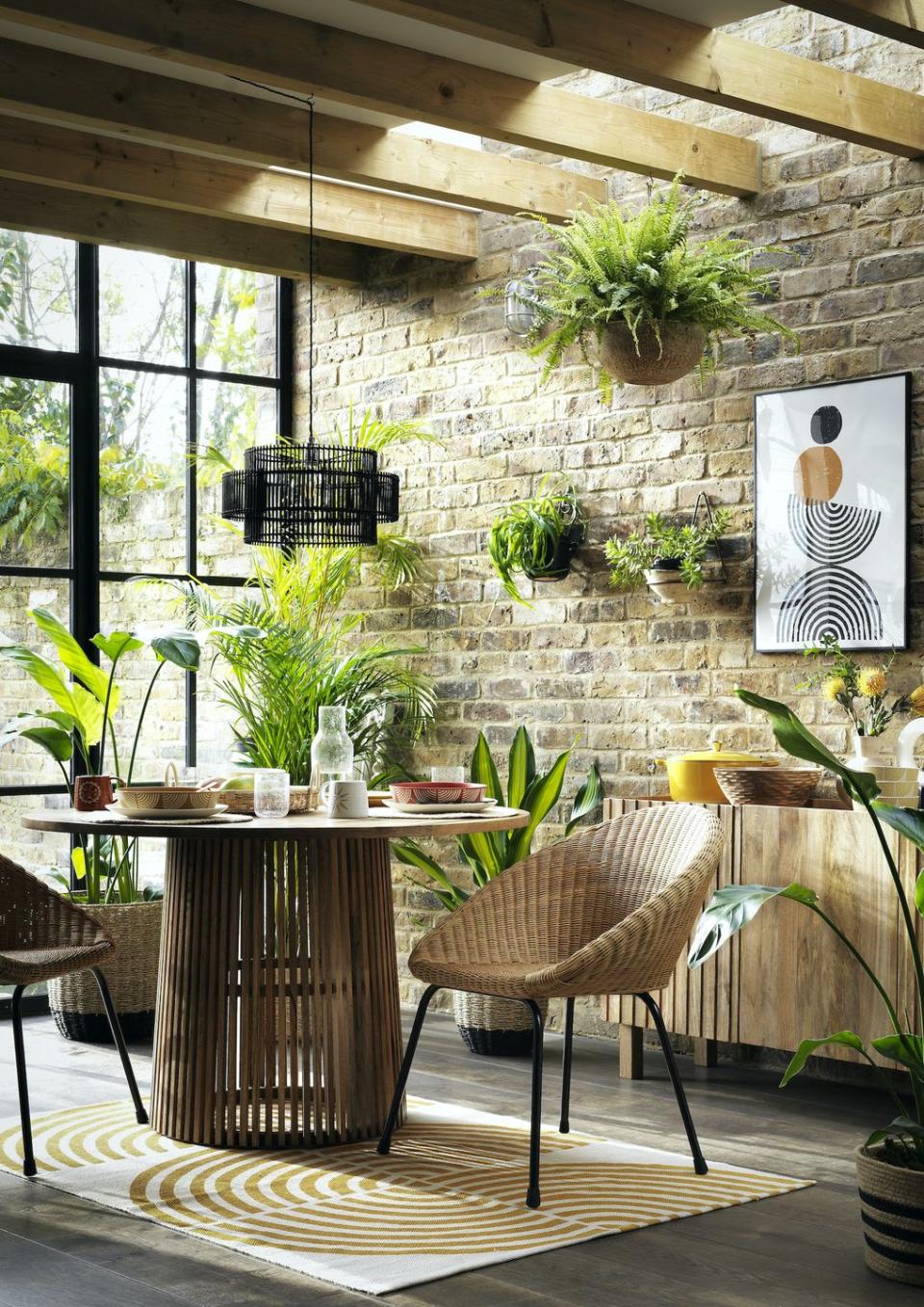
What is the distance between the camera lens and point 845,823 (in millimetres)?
4266

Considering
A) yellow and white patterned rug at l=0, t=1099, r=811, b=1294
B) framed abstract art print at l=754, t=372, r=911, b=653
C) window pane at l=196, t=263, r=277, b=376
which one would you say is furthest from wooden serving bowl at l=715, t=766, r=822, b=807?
window pane at l=196, t=263, r=277, b=376

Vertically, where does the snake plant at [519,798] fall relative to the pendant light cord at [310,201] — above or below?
below

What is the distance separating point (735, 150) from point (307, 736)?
8.44 feet

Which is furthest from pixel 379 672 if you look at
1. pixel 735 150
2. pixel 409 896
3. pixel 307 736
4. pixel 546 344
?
pixel 735 150

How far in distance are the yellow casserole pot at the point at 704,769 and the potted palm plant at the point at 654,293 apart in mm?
1166

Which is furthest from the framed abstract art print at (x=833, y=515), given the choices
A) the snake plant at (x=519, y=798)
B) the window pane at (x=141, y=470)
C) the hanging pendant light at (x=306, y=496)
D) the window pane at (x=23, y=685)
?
the window pane at (x=23, y=685)

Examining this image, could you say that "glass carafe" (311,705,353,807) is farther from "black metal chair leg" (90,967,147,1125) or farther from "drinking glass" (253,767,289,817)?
"black metal chair leg" (90,967,147,1125)

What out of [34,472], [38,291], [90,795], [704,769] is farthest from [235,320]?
[90,795]

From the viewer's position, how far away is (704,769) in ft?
15.6

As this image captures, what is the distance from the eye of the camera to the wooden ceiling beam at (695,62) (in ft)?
12.6

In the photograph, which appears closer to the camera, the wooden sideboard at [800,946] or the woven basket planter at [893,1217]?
the woven basket planter at [893,1217]

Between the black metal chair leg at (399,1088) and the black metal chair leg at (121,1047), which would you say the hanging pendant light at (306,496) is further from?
the black metal chair leg at (399,1088)

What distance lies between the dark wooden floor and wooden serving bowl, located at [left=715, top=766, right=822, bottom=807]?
2.79 ft

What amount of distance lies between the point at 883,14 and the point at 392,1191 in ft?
9.33
